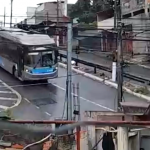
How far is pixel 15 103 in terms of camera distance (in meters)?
19.3

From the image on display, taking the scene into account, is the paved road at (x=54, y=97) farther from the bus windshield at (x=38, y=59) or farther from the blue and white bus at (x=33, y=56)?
the bus windshield at (x=38, y=59)

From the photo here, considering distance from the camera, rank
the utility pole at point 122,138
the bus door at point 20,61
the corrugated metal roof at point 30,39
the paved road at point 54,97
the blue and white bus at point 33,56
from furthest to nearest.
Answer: the bus door at point 20,61
the corrugated metal roof at point 30,39
the blue and white bus at point 33,56
the paved road at point 54,97
the utility pole at point 122,138

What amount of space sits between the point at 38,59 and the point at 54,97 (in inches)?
124

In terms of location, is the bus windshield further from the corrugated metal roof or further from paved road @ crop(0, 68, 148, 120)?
paved road @ crop(0, 68, 148, 120)

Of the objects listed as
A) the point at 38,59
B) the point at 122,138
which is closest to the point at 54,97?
the point at 38,59

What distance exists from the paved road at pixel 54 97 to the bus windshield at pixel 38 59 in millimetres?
1524

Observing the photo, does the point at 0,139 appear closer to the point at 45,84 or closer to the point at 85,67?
the point at 45,84

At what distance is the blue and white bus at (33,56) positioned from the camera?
73.2 ft

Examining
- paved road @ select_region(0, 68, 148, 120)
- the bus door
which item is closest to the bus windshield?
the bus door

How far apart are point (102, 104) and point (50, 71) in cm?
508

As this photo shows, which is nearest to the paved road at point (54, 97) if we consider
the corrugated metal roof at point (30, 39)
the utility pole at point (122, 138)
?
the corrugated metal roof at point (30, 39)

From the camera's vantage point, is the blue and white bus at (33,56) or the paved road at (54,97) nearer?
the paved road at (54,97)

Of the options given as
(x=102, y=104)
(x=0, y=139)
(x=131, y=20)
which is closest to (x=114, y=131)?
(x=0, y=139)

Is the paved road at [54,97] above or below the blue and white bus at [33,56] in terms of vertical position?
below
